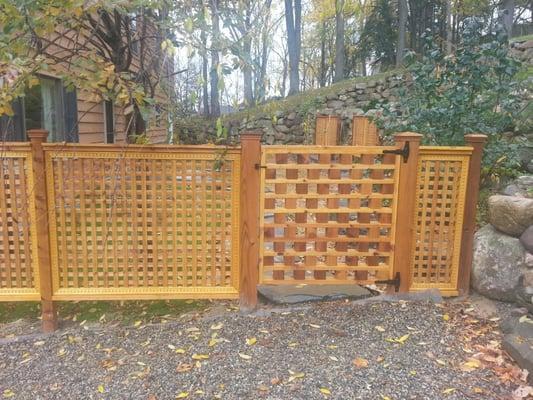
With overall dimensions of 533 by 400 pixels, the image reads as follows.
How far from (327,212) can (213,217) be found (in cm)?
81

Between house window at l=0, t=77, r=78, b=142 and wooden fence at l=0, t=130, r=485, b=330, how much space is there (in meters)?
2.45

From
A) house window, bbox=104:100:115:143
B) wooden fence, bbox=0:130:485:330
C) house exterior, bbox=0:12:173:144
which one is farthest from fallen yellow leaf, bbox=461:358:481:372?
house window, bbox=104:100:115:143

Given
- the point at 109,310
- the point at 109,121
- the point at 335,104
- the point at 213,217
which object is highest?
the point at 335,104

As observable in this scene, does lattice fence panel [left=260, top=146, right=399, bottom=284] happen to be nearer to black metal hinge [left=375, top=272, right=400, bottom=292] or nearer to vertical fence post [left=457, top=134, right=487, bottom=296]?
black metal hinge [left=375, top=272, right=400, bottom=292]

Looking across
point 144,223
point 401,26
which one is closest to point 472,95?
point 144,223

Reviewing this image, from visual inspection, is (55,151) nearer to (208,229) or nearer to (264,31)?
(208,229)

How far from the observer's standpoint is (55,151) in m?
2.85

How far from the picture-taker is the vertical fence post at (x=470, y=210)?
3148 millimetres

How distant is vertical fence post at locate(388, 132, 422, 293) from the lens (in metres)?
3.07

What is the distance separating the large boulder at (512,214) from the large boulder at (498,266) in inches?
2.7

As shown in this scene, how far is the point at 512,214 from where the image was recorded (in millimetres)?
3180

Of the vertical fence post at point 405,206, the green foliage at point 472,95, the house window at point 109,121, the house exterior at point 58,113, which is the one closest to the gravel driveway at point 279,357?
the vertical fence post at point 405,206

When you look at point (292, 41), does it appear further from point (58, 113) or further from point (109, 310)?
point (109, 310)

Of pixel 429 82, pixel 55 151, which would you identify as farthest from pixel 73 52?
pixel 429 82
